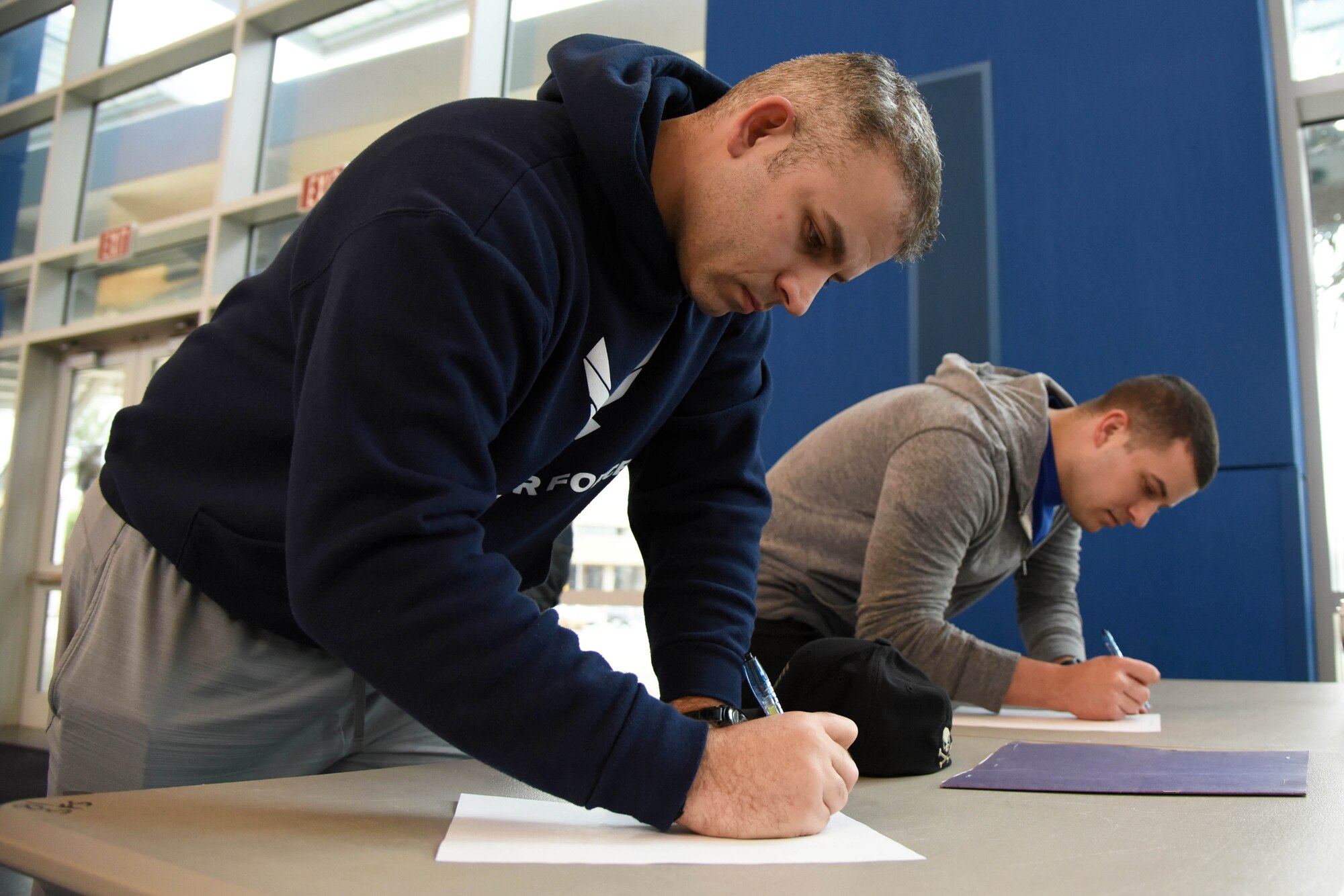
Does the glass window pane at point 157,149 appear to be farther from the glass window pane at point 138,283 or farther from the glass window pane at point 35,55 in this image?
the glass window pane at point 35,55

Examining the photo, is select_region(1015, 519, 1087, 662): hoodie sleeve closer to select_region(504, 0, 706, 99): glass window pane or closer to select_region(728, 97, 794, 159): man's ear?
select_region(728, 97, 794, 159): man's ear

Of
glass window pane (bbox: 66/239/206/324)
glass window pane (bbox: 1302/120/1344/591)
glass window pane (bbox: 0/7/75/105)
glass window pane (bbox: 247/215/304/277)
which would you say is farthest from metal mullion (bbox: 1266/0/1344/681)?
glass window pane (bbox: 0/7/75/105)

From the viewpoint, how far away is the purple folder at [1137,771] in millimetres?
855

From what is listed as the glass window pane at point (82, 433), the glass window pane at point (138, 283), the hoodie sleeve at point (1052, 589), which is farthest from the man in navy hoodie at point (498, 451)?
the glass window pane at point (82, 433)

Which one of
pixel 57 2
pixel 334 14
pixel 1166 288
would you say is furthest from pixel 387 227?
pixel 57 2

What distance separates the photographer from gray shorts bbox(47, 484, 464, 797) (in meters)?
0.94

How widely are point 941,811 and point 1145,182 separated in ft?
7.56

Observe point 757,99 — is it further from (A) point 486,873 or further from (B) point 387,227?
(A) point 486,873

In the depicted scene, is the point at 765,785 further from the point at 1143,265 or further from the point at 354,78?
the point at 354,78

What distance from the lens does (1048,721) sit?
4.85ft

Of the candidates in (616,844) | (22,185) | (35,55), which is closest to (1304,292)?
(616,844)

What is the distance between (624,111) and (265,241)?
4323mm

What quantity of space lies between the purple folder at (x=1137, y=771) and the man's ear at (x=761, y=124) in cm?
58

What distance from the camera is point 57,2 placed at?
5.46 m
